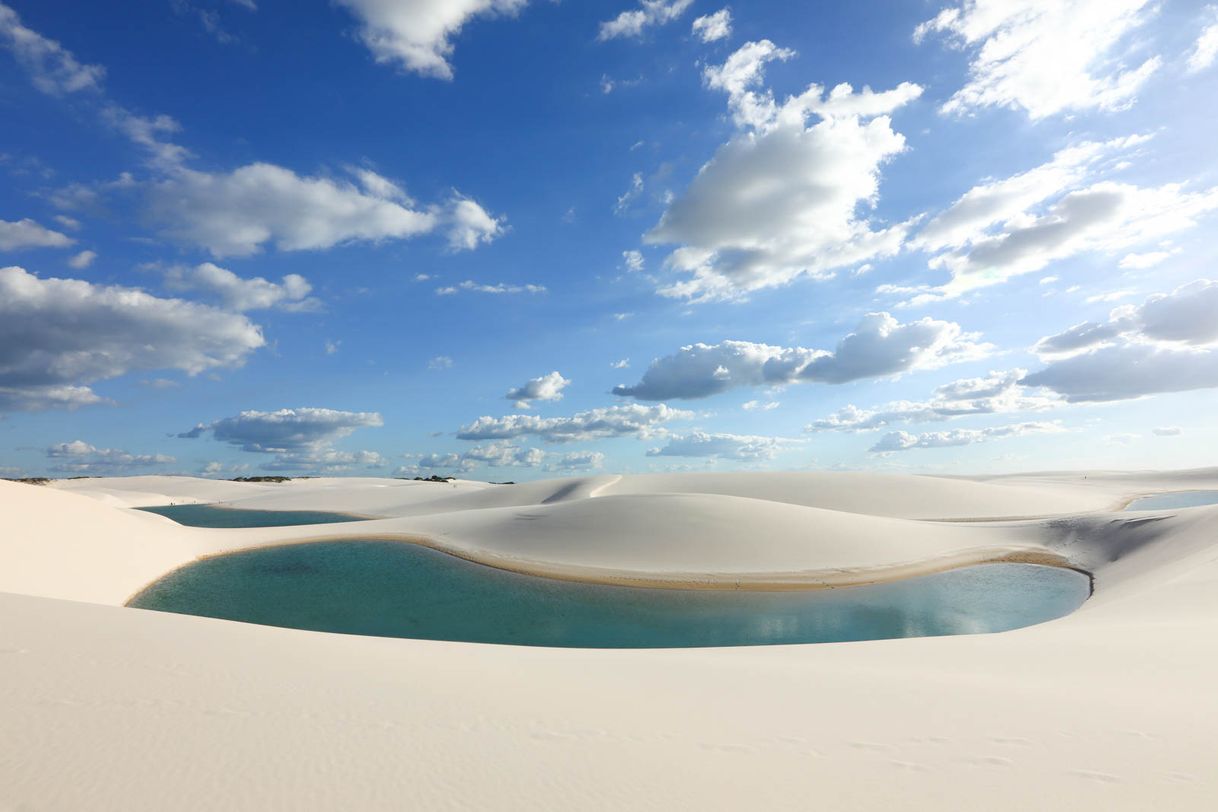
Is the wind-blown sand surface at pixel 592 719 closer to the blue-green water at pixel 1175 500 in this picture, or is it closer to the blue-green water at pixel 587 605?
the blue-green water at pixel 587 605

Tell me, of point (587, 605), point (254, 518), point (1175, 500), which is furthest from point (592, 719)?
point (1175, 500)

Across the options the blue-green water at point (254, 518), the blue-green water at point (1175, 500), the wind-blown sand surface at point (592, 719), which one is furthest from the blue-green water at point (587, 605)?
the blue-green water at point (1175, 500)

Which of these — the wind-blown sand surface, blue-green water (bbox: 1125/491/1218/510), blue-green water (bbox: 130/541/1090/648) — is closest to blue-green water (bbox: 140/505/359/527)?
blue-green water (bbox: 130/541/1090/648)

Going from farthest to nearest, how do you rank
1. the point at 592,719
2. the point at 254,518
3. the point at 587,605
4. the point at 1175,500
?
the point at 1175,500
the point at 254,518
the point at 587,605
the point at 592,719

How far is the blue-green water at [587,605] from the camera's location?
1770cm

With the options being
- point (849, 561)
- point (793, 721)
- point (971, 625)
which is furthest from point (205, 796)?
point (849, 561)

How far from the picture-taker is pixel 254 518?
66.9 m

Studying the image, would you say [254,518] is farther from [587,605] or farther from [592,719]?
[592,719]

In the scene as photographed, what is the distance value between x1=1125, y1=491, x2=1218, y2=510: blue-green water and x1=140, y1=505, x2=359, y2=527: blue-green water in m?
88.6

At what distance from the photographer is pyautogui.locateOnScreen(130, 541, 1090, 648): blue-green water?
17.7 metres

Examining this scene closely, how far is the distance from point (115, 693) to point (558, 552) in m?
25.6

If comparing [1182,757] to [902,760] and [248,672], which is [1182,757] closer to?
[902,760]

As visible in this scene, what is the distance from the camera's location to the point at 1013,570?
27.2m

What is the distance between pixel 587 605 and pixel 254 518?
61.8 metres
